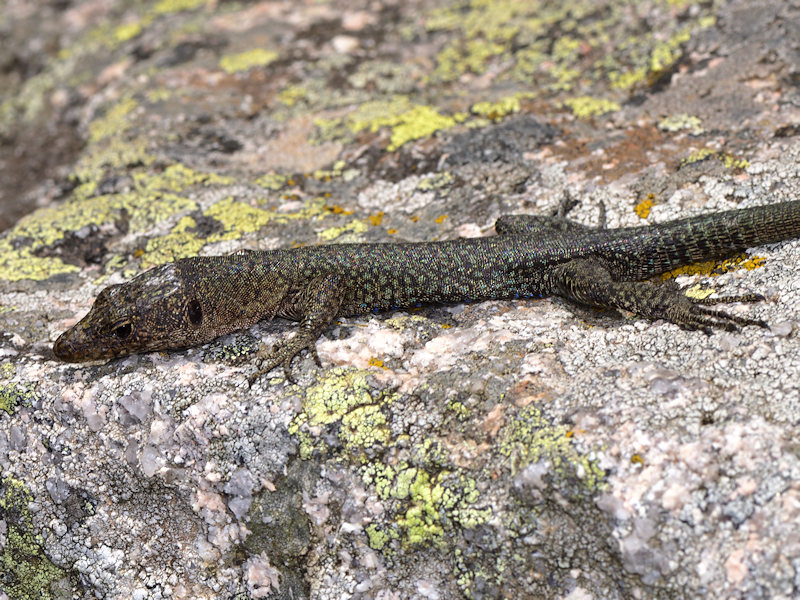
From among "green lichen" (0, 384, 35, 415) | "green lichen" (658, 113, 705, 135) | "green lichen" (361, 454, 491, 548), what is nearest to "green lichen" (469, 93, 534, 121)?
"green lichen" (658, 113, 705, 135)

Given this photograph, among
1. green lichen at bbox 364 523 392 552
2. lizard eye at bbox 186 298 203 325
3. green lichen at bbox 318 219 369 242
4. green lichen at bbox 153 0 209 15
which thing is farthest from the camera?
green lichen at bbox 153 0 209 15

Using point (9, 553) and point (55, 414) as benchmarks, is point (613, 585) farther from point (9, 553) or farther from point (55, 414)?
point (9, 553)

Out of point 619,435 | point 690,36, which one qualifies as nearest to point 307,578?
point 619,435

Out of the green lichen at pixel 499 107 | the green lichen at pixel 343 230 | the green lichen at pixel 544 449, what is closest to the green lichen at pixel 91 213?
the green lichen at pixel 343 230

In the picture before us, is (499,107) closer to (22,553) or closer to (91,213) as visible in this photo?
(91,213)

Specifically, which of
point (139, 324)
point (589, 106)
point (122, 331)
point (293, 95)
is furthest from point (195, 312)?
point (589, 106)

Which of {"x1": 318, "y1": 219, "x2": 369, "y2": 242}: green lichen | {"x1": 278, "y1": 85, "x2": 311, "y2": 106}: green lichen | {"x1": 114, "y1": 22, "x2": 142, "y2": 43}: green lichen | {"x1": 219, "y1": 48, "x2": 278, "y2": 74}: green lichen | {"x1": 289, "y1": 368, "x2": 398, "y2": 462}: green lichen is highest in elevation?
{"x1": 114, "y1": 22, "x2": 142, "y2": 43}: green lichen

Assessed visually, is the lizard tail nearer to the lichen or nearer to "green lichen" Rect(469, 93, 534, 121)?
the lichen
